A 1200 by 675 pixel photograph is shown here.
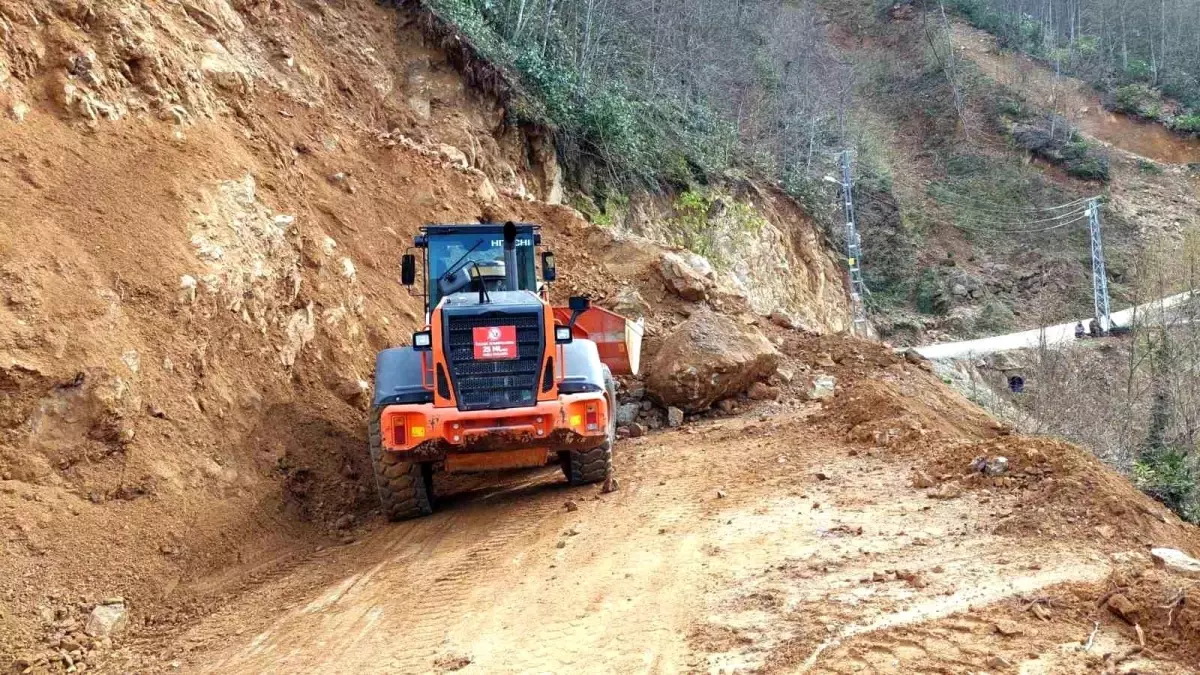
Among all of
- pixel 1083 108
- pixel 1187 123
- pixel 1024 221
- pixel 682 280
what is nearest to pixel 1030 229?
pixel 1024 221

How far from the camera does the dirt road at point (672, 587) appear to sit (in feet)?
13.8

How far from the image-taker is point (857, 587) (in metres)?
4.82

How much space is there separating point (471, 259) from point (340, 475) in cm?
237

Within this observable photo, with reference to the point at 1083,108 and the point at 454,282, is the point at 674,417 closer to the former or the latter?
the point at 454,282

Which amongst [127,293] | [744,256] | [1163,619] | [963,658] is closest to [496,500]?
[127,293]

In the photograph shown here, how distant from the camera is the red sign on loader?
7.08m

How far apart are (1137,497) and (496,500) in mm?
5077

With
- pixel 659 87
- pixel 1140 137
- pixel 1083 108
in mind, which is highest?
pixel 1083 108

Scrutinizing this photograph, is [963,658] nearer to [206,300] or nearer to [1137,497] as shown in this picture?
[1137,497]

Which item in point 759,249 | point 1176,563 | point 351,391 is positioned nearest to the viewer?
point 1176,563

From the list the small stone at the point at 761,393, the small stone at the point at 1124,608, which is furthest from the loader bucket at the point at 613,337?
the small stone at the point at 1124,608

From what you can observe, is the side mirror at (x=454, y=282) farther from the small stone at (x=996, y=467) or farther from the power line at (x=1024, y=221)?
the power line at (x=1024, y=221)

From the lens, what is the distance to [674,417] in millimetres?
10820

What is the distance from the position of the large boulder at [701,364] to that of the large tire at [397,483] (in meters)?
4.23
